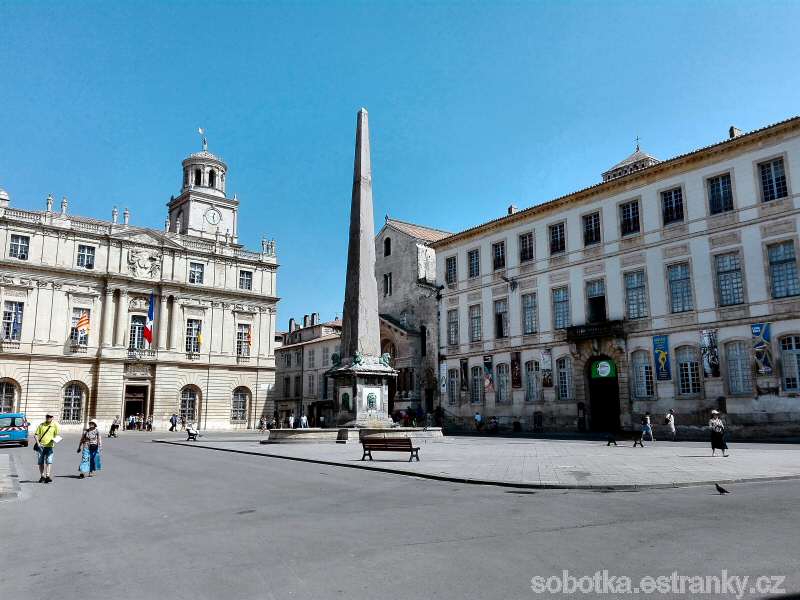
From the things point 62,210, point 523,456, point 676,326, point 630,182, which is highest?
point 62,210

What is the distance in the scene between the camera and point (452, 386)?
40281 mm

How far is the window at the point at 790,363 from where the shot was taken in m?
25.0

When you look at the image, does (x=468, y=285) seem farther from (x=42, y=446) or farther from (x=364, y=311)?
Answer: (x=42, y=446)

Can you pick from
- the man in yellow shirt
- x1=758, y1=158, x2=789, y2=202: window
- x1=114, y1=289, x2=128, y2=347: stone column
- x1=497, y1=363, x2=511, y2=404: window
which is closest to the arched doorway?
x1=497, y1=363, x2=511, y2=404: window

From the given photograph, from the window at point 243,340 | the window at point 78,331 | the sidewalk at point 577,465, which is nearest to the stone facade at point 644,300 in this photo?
the sidewalk at point 577,465

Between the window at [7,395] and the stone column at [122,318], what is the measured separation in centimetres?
727

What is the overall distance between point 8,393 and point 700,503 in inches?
1830

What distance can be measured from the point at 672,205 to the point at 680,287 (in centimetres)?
401

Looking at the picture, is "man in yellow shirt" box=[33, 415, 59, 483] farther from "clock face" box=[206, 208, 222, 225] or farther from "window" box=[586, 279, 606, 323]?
"clock face" box=[206, 208, 222, 225]

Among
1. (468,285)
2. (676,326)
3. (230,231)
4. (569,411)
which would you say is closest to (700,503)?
(676,326)

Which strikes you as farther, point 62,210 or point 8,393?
point 62,210

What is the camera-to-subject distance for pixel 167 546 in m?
6.67

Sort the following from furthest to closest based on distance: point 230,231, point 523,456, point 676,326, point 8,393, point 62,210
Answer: point 230,231 → point 62,210 → point 8,393 → point 676,326 → point 523,456

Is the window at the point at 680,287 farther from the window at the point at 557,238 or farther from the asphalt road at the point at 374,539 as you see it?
the asphalt road at the point at 374,539
